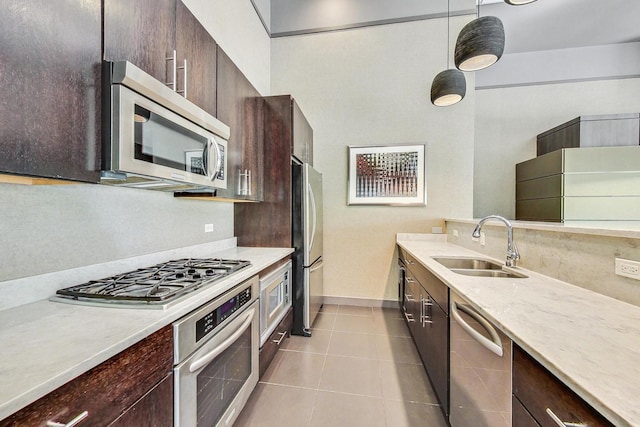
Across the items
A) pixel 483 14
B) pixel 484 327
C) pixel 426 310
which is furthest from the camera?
pixel 483 14

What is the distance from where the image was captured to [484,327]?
107cm

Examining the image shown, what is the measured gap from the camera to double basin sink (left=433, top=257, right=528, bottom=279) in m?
1.86

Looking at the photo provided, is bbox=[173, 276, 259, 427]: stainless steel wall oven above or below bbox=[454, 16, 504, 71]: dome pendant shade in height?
below

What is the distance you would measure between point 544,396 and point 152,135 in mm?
1655

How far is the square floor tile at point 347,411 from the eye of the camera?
1.60 m

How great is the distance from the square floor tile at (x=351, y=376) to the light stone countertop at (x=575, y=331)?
1.05 meters

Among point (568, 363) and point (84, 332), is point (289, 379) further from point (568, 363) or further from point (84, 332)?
point (568, 363)

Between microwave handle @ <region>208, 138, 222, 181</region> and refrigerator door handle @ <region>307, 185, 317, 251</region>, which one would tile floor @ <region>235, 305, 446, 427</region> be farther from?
microwave handle @ <region>208, 138, 222, 181</region>

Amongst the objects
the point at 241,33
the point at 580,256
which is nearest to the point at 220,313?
the point at 580,256

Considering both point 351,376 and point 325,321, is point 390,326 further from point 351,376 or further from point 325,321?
point 351,376

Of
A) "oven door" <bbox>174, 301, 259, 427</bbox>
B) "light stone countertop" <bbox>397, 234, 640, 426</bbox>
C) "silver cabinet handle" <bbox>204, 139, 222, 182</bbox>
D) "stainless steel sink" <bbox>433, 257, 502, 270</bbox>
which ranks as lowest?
"oven door" <bbox>174, 301, 259, 427</bbox>

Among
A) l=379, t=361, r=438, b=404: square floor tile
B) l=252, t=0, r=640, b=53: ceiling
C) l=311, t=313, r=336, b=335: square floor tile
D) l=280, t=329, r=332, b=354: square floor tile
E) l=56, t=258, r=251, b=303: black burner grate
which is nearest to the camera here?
l=56, t=258, r=251, b=303: black burner grate

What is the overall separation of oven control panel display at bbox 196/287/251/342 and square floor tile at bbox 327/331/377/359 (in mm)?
1250

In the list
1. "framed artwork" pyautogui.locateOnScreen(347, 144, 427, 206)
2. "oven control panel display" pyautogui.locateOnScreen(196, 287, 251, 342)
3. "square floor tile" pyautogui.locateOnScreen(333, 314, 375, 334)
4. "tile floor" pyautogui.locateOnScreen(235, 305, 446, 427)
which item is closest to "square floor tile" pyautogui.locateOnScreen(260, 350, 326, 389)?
"tile floor" pyautogui.locateOnScreen(235, 305, 446, 427)
